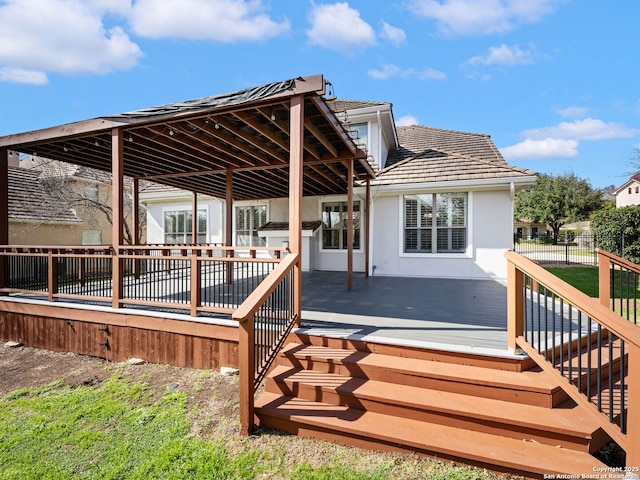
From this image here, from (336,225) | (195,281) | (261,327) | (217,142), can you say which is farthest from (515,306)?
(336,225)

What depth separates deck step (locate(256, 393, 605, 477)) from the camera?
2.23 meters

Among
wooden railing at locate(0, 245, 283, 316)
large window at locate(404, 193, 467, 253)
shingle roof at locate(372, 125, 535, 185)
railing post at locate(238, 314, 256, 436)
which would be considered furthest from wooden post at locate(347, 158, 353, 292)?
railing post at locate(238, 314, 256, 436)

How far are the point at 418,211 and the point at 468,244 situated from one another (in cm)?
162

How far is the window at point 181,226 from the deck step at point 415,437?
10.8 metres

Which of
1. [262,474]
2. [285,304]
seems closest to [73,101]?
[285,304]

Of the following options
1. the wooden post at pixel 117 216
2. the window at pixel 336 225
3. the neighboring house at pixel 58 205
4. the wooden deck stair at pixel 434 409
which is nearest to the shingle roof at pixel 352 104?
the window at pixel 336 225

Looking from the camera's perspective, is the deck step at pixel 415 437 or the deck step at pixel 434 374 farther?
the deck step at pixel 434 374

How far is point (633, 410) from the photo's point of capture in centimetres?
189

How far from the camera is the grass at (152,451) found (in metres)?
2.36

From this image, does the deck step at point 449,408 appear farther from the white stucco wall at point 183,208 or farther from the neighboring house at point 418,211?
the white stucco wall at point 183,208

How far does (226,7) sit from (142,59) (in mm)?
5027

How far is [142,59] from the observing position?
1065cm

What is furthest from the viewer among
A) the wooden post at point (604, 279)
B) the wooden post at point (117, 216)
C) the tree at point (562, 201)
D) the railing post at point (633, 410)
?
the tree at point (562, 201)

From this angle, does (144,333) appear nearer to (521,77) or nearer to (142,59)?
(142,59)
